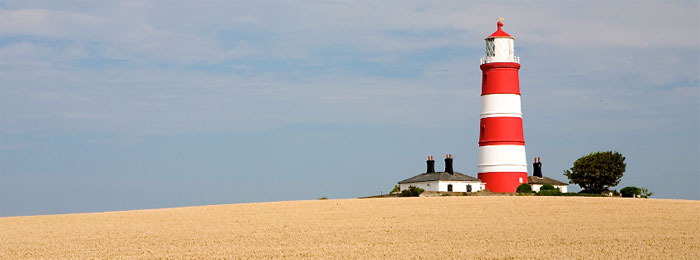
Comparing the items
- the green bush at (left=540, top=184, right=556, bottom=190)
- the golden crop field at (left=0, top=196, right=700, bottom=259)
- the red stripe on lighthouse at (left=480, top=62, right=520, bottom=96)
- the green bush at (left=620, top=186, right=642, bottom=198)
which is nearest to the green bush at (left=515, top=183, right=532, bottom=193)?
the green bush at (left=540, top=184, right=556, bottom=190)

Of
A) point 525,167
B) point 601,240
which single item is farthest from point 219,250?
point 525,167

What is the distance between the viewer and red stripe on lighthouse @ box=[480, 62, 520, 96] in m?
62.1

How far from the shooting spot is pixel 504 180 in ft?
206

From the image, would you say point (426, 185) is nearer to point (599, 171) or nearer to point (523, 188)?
point (523, 188)

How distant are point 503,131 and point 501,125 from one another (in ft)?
1.40

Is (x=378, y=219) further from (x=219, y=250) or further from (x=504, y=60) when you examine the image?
(x=504, y=60)

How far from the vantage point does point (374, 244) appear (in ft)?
94.8

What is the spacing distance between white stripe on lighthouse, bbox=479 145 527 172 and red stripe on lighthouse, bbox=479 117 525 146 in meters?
0.35

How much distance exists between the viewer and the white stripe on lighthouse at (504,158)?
6172 centimetres

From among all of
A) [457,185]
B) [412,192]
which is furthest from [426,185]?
[412,192]

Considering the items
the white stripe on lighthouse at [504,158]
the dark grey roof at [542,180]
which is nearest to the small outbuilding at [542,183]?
the dark grey roof at [542,180]

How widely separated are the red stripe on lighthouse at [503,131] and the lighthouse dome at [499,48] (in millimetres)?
4283

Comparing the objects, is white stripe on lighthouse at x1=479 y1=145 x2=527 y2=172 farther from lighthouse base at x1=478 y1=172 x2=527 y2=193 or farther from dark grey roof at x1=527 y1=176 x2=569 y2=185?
dark grey roof at x1=527 y1=176 x2=569 y2=185

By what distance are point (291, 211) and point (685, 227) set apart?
19406 millimetres
